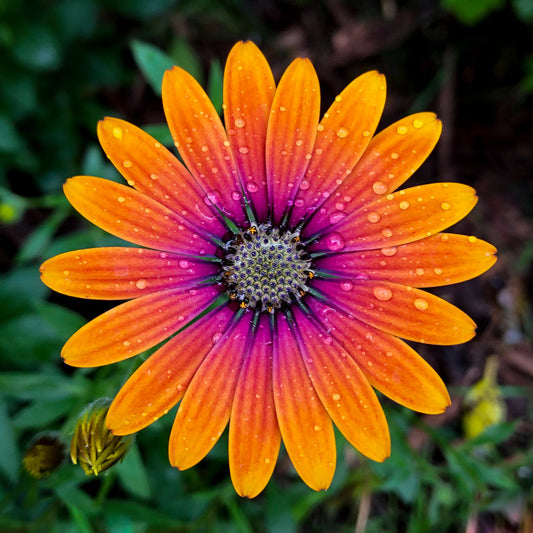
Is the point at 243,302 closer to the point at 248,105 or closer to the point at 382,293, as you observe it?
the point at 382,293

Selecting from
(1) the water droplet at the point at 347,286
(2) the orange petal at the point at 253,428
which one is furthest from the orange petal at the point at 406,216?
(2) the orange petal at the point at 253,428

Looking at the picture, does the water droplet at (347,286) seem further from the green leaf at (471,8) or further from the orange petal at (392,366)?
the green leaf at (471,8)

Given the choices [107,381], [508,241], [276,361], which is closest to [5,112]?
[107,381]

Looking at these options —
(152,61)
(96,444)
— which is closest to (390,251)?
(96,444)

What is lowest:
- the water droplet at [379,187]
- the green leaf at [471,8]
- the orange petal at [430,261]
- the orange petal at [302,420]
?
the orange petal at [302,420]

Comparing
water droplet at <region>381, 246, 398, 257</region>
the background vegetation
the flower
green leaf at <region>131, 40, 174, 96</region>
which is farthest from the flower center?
green leaf at <region>131, 40, 174, 96</region>

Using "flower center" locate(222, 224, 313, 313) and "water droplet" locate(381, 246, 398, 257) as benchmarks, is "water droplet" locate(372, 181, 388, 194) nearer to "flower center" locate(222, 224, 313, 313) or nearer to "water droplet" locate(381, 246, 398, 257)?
"water droplet" locate(381, 246, 398, 257)
